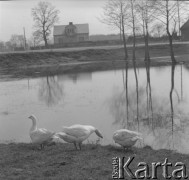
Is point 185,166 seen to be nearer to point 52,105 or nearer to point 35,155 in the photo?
point 35,155

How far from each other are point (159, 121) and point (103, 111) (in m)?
2.93

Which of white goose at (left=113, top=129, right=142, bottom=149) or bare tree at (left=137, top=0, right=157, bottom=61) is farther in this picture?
bare tree at (left=137, top=0, right=157, bottom=61)

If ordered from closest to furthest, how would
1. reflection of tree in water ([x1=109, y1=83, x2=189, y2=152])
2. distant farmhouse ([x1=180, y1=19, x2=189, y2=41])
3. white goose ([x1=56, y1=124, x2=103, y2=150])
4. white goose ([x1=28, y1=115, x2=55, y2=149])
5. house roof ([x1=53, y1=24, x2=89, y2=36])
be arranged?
white goose ([x1=56, y1=124, x2=103, y2=150]) < white goose ([x1=28, y1=115, x2=55, y2=149]) < reflection of tree in water ([x1=109, y1=83, x2=189, y2=152]) < distant farmhouse ([x1=180, y1=19, x2=189, y2=41]) < house roof ([x1=53, y1=24, x2=89, y2=36])

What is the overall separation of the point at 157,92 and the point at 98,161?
38.1 ft

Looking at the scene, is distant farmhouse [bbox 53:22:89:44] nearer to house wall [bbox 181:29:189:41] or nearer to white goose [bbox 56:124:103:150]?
house wall [bbox 181:29:189:41]

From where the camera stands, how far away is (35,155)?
7.98 metres

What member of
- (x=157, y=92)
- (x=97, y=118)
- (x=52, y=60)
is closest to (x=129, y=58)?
(x=52, y=60)

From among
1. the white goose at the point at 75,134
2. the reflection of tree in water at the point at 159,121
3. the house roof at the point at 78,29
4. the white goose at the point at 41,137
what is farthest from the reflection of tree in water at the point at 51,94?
the house roof at the point at 78,29

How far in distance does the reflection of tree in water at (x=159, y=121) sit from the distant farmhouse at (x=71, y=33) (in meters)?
76.6

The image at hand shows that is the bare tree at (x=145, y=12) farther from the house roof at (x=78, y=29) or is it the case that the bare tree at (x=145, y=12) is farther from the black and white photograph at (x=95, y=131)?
the house roof at (x=78, y=29)

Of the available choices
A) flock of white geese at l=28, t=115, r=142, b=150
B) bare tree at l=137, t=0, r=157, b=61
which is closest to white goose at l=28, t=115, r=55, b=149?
flock of white geese at l=28, t=115, r=142, b=150

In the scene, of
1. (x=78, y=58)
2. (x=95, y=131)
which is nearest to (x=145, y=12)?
(x=78, y=58)

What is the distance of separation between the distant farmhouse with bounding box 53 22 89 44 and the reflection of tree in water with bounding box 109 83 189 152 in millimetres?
76605

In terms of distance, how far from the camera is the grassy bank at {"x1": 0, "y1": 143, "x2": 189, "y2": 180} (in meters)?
6.47
